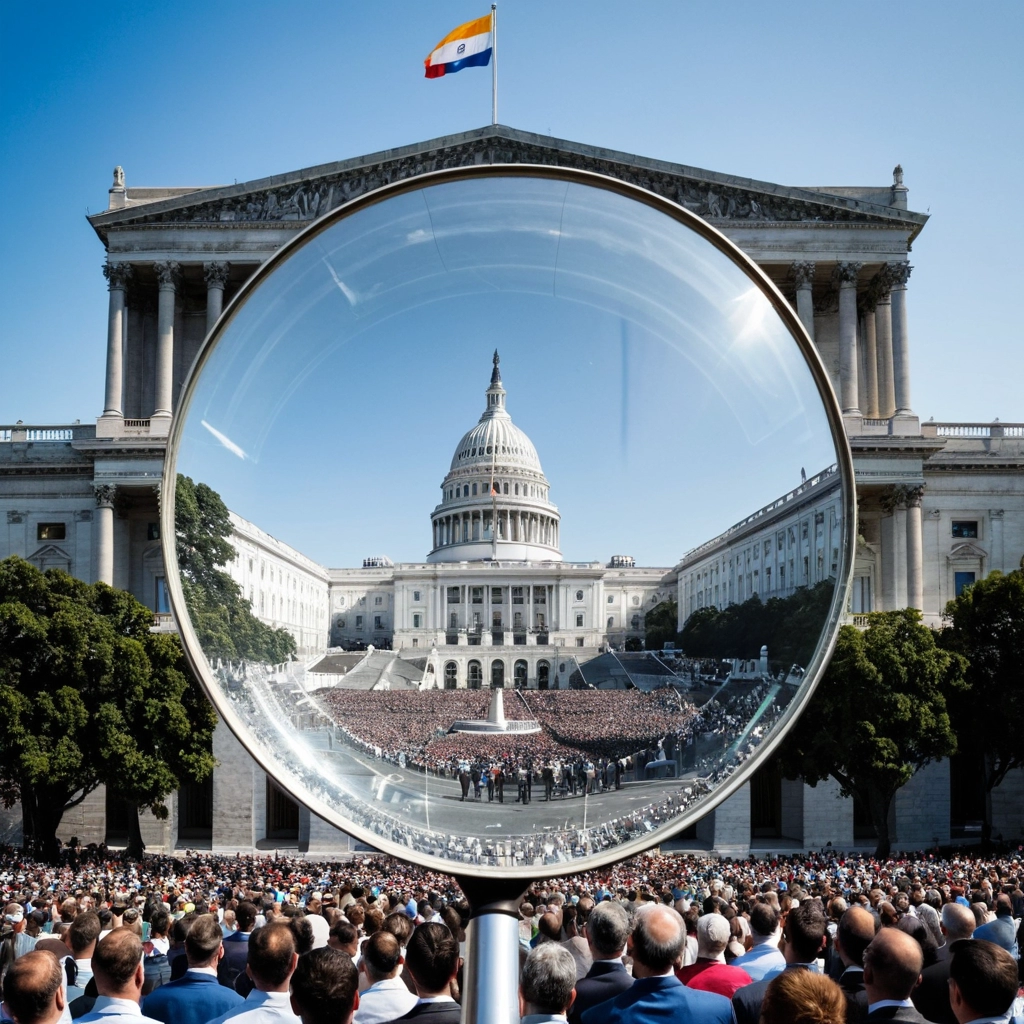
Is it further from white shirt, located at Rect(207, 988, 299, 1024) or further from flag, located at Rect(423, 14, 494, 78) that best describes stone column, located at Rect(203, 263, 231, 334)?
white shirt, located at Rect(207, 988, 299, 1024)

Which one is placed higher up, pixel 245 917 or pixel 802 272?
pixel 802 272

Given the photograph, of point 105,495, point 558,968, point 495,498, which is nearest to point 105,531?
point 105,495

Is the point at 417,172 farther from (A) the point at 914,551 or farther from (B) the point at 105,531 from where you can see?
(A) the point at 914,551

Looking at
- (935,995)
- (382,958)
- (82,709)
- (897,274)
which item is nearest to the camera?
(382,958)

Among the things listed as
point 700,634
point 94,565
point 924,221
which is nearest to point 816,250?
point 924,221

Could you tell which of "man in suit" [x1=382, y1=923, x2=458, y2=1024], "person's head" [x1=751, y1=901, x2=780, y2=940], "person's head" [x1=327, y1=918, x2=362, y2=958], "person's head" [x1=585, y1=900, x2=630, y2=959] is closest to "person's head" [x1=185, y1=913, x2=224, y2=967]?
"person's head" [x1=327, y1=918, x2=362, y2=958]

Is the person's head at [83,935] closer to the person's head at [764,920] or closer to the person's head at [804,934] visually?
the person's head at [764,920]

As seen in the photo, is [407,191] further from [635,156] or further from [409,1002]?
[635,156]
